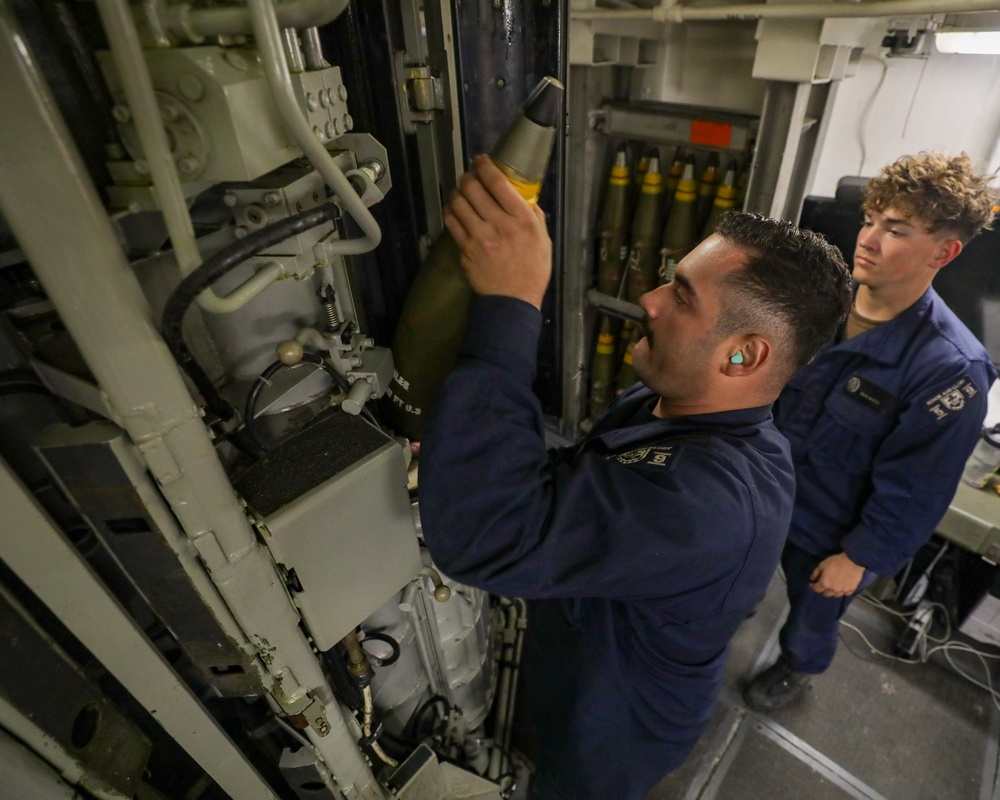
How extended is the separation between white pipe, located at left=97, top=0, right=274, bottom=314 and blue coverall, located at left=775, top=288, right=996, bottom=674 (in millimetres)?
1842

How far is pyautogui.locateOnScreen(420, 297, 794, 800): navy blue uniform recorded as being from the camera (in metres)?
0.82

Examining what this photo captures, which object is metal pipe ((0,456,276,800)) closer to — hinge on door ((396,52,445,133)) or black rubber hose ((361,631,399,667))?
black rubber hose ((361,631,399,667))

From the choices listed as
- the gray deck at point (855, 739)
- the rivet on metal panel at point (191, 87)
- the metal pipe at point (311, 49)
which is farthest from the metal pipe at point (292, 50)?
the gray deck at point (855, 739)

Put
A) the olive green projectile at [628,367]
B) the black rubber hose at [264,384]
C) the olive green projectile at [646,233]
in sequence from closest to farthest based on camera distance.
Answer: the black rubber hose at [264,384]
the olive green projectile at [646,233]
the olive green projectile at [628,367]

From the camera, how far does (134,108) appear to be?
20.1 inches

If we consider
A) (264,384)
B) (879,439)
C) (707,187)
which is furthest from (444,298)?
(707,187)

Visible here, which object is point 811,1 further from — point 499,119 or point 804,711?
point 804,711

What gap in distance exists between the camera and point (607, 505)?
33.5 inches

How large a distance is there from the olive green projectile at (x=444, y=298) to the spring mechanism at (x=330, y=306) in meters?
0.12

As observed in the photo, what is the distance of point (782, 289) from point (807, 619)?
154 cm

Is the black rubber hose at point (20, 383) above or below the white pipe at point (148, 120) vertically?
below

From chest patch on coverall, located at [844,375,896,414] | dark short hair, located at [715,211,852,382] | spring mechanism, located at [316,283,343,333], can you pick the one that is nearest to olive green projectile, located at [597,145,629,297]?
chest patch on coverall, located at [844,375,896,414]

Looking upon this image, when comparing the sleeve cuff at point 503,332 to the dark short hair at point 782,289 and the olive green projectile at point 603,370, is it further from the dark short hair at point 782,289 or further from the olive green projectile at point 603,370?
the olive green projectile at point 603,370

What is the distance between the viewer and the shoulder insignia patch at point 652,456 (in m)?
0.94
